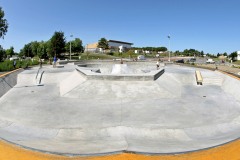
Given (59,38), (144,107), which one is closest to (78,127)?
(144,107)

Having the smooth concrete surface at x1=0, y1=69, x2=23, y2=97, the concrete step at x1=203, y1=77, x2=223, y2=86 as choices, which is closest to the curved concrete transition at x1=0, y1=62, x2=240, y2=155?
the smooth concrete surface at x1=0, y1=69, x2=23, y2=97

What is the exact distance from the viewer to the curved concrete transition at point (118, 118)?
7562 millimetres

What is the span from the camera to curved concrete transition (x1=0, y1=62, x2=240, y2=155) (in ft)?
24.8

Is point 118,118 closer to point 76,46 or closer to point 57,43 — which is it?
point 57,43

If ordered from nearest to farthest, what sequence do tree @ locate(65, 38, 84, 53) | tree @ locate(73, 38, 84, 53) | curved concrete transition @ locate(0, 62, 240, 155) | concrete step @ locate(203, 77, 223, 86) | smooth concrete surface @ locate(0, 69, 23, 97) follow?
curved concrete transition @ locate(0, 62, 240, 155)
smooth concrete surface @ locate(0, 69, 23, 97)
concrete step @ locate(203, 77, 223, 86)
tree @ locate(65, 38, 84, 53)
tree @ locate(73, 38, 84, 53)

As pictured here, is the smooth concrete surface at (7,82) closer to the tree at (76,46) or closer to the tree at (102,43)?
the tree at (76,46)

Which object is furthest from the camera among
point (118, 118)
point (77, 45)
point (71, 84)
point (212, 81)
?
point (77, 45)

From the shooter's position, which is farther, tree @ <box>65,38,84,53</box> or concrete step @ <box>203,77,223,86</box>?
tree @ <box>65,38,84,53</box>

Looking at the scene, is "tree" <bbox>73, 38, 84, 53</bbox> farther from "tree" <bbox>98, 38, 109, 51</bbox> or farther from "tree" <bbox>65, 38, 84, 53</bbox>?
"tree" <bbox>98, 38, 109, 51</bbox>

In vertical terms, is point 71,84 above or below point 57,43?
below

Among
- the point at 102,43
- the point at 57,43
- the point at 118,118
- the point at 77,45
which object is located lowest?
the point at 118,118

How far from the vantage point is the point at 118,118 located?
1018 centimetres

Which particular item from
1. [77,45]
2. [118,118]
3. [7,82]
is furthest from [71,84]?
[77,45]

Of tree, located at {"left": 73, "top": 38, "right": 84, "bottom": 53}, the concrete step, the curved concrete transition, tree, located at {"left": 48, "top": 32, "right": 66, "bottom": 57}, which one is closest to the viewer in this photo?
the curved concrete transition
